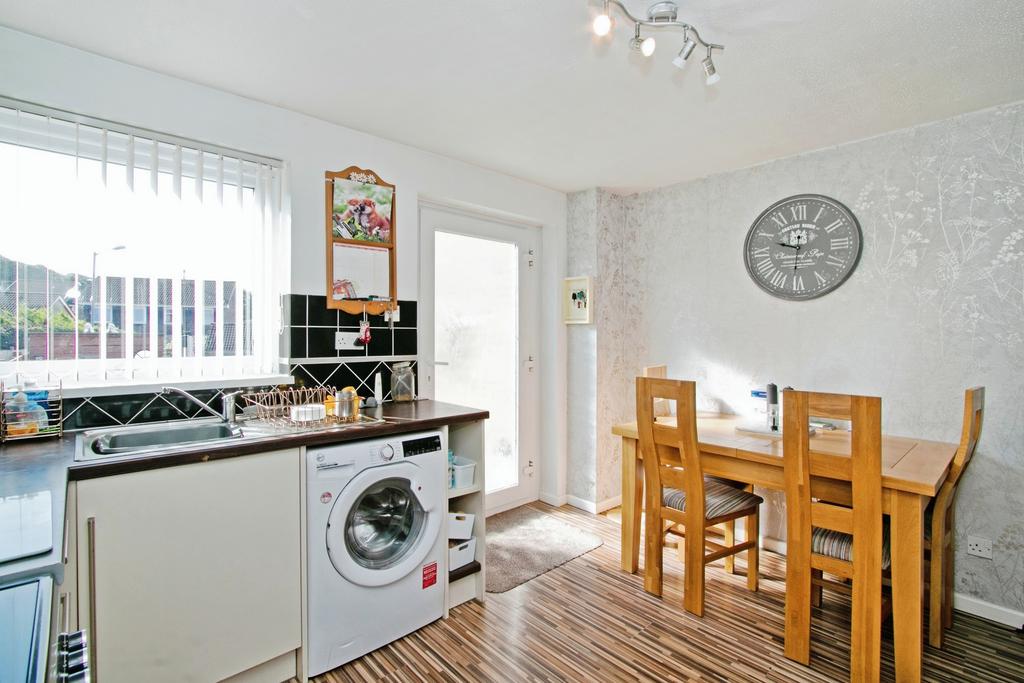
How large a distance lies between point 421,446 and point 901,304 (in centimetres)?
250

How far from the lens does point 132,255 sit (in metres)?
2.02

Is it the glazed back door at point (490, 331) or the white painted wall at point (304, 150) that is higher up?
the white painted wall at point (304, 150)

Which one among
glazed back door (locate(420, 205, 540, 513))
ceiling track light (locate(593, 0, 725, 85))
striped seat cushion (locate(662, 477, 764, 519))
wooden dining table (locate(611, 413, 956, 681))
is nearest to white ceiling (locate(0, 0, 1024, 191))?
ceiling track light (locate(593, 0, 725, 85))

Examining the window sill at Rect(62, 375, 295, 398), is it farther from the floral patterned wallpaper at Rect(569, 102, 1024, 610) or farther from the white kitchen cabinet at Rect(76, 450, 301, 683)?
the floral patterned wallpaper at Rect(569, 102, 1024, 610)

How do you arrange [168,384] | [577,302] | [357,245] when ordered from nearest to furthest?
[168,384]
[357,245]
[577,302]

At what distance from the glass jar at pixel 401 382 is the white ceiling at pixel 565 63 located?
4.08ft

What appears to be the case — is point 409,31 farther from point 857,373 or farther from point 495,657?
point 857,373

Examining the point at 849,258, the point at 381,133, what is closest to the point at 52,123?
the point at 381,133

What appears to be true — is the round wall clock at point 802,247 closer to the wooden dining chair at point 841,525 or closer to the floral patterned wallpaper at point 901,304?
the floral patterned wallpaper at point 901,304

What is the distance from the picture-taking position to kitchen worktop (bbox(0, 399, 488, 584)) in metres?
0.80

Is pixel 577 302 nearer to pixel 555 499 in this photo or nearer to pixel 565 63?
pixel 555 499

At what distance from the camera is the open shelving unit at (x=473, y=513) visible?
2361mm

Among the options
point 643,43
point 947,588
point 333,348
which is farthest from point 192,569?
point 947,588

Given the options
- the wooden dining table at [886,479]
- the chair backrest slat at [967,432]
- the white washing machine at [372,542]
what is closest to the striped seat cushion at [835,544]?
the wooden dining table at [886,479]
